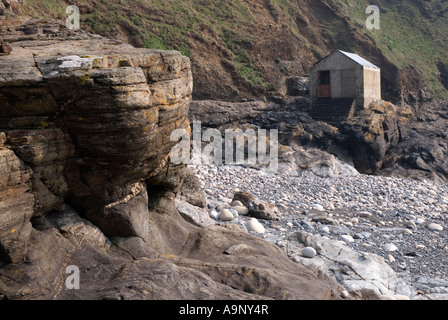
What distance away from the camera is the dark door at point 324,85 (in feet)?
109

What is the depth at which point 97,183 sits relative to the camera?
694cm

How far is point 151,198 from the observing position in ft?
28.6

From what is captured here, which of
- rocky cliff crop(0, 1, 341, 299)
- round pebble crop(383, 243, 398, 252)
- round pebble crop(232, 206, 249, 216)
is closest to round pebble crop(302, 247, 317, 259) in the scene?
rocky cliff crop(0, 1, 341, 299)

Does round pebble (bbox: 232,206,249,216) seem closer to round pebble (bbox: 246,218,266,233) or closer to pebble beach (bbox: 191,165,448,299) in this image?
pebble beach (bbox: 191,165,448,299)

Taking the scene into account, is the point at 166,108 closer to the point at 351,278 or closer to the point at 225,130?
the point at 351,278

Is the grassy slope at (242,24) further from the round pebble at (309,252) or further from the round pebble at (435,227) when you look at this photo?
the round pebble at (309,252)

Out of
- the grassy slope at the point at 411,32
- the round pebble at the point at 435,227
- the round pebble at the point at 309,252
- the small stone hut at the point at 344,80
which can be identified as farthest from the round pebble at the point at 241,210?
the grassy slope at the point at 411,32

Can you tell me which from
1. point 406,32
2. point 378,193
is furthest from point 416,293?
point 406,32

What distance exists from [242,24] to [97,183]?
3368 centimetres

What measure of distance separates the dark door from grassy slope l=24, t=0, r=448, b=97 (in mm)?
4055

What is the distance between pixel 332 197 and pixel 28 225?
14.5 meters

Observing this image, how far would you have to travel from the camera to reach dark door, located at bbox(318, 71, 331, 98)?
33344 millimetres

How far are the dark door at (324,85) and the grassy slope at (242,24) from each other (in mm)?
4055

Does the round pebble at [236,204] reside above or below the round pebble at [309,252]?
above
